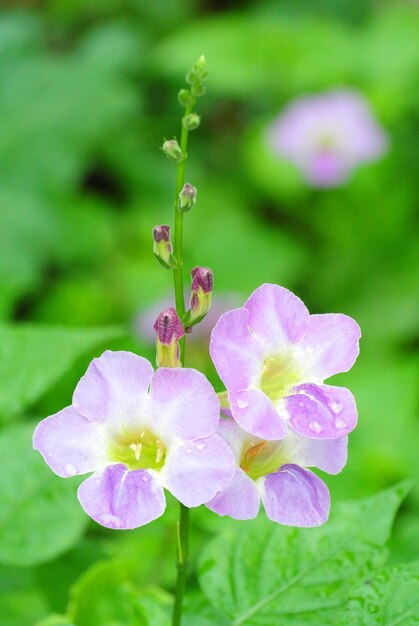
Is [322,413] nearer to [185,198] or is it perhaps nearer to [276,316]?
[276,316]

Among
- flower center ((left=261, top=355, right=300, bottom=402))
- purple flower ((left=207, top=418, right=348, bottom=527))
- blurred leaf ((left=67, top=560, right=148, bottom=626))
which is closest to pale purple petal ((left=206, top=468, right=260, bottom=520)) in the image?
purple flower ((left=207, top=418, right=348, bottom=527))

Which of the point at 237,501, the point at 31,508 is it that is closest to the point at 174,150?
the point at 237,501

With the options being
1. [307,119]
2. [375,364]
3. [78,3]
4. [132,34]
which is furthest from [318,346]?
[78,3]

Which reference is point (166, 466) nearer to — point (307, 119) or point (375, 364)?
point (375, 364)

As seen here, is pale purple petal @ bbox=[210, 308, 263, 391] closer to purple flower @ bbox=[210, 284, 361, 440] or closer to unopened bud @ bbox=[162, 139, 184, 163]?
purple flower @ bbox=[210, 284, 361, 440]

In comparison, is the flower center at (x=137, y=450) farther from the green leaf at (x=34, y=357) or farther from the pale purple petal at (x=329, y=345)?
the green leaf at (x=34, y=357)
